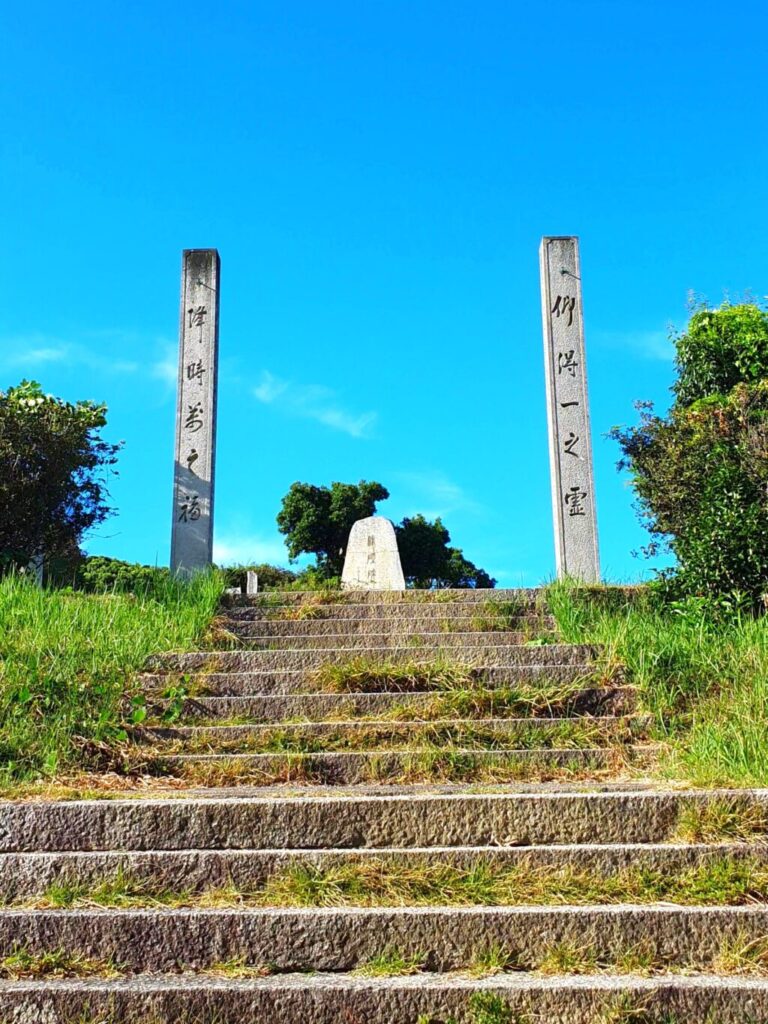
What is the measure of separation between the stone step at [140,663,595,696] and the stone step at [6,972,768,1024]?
2804 mm

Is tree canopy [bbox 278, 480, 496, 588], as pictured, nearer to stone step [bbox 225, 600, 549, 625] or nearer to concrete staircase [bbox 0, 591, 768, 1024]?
stone step [bbox 225, 600, 549, 625]

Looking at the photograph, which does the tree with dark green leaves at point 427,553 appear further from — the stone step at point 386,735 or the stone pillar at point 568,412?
the stone step at point 386,735

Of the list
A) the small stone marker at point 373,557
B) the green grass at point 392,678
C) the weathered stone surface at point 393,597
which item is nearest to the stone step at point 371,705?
the green grass at point 392,678

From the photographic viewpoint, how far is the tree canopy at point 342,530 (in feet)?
94.8

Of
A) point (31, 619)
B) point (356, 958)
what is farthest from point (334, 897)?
point (31, 619)

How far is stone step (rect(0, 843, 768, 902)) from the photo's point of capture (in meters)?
3.24

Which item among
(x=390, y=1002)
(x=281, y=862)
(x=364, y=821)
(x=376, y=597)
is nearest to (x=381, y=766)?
(x=364, y=821)

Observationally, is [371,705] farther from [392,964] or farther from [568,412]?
[568,412]

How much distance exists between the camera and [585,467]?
994 cm

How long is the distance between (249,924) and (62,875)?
0.83m

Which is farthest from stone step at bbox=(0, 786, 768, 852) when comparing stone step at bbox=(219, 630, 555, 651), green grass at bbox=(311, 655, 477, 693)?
stone step at bbox=(219, 630, 555, 651)

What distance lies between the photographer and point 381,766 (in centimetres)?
445

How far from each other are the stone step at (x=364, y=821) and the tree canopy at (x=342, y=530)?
24548 mm

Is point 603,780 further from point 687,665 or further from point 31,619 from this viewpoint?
point 31,619
